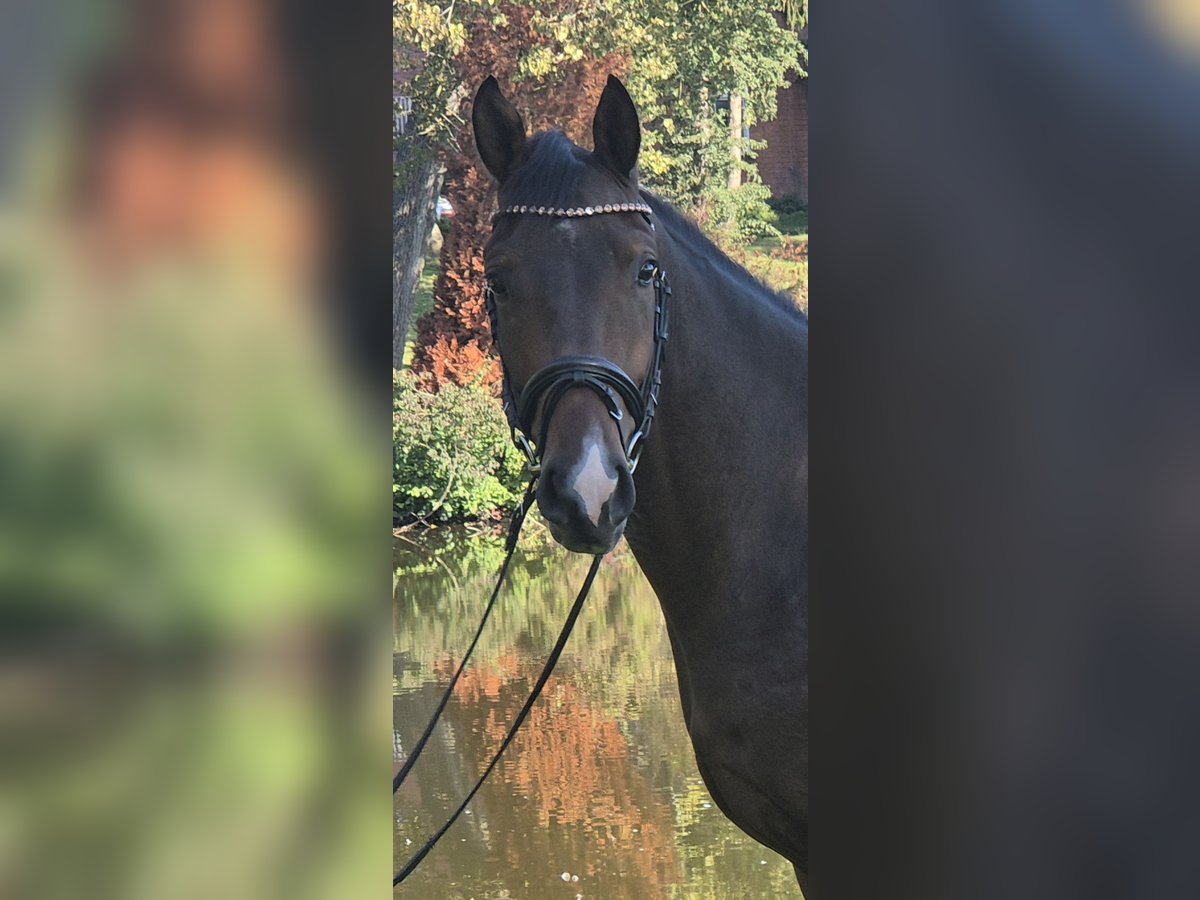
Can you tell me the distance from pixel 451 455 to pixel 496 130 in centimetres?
564

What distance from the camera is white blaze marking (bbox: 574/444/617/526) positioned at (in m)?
1.81

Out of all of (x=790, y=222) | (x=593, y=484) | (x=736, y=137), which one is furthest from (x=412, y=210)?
(x=593, y=484)

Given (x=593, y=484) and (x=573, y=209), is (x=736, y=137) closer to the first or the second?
(x=573, y=209)

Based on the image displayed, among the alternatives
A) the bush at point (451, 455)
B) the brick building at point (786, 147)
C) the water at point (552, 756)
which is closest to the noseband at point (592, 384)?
the water at point (552, 756)

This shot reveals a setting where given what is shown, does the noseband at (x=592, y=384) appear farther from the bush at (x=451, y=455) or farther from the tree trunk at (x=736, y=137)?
the tree trunk at (x=736, y=137)

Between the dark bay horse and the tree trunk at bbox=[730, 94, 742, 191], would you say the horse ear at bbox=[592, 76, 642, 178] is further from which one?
the tree trunk at bbox=[730, 94, 742, 191]

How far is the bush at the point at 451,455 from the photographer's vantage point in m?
7.63

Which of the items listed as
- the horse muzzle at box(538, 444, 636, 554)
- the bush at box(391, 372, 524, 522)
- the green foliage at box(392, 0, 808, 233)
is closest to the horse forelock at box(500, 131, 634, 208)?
the horse muzzle at box(538, 444, 636, 554)

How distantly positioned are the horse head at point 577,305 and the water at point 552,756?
2.12m

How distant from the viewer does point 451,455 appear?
7676 millimetres
